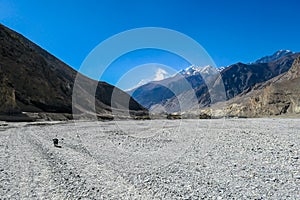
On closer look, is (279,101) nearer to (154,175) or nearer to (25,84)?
(25,84)

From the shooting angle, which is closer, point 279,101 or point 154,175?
point 154,175

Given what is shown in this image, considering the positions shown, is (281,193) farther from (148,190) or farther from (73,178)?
(73,178)

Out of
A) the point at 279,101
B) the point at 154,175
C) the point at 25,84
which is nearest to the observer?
the point at 154,175

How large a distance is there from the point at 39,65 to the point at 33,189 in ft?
302

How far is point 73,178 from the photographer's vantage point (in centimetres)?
902

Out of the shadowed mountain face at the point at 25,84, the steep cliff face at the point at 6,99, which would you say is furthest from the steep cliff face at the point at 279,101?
the steep cliff face at the point at 6,99

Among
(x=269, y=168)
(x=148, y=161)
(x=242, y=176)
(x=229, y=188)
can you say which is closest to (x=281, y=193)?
(x=229, y=188)

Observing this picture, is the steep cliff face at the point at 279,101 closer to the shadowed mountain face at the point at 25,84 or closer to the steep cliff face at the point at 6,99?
the shadowed mountain face at the point at 25,84

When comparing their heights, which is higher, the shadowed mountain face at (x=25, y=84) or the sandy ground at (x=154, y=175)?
the shadowed mountain face at (x=25, y=84)

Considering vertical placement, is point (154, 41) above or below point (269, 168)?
above

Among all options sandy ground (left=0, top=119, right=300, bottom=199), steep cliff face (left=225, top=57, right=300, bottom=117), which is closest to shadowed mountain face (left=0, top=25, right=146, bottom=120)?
sandy ground (left=0, top=119, right=300, bottom=199)

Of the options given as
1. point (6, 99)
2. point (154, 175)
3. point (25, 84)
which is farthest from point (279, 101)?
point (154, 175)

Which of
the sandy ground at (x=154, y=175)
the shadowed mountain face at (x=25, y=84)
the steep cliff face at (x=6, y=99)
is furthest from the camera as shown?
the shadowed mountain face at (x=25, y=84)

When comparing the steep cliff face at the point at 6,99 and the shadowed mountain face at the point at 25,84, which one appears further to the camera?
the shadowed mountain face at the point at 25,84
